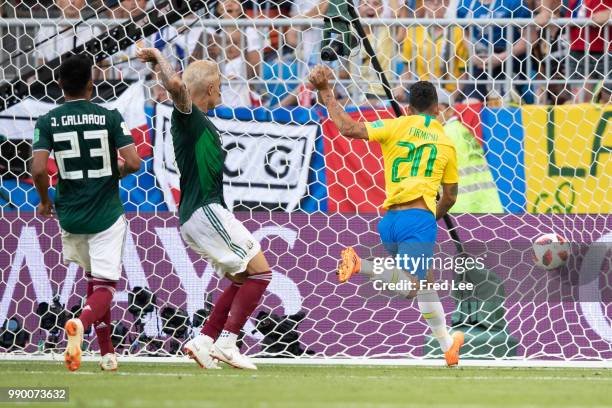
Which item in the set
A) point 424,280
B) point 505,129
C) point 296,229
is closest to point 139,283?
point 296,229

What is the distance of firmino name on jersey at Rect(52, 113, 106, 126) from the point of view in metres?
7.57

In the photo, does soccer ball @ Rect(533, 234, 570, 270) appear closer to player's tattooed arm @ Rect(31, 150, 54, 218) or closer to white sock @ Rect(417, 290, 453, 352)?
white sock @ Rect(417, 290, 453, 352)

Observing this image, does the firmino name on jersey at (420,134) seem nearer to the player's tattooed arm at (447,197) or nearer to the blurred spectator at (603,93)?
the player's tattooed arm at (447,197)

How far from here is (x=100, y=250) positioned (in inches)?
299

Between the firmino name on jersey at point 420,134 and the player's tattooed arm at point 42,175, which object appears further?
the firmino name on jersey at point 420,134

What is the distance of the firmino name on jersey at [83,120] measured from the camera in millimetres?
7574

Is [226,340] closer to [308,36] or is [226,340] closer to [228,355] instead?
[228,355]

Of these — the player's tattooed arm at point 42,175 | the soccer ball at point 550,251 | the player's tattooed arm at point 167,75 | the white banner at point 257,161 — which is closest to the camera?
the player's tattooed arm at point 167,75

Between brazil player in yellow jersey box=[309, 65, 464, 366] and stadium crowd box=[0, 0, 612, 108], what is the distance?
1.96m

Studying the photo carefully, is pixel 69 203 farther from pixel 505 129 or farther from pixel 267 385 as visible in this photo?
pixel 505 129

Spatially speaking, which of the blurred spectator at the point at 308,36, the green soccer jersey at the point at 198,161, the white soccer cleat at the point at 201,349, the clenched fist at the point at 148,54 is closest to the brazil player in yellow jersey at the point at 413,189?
the green soccer jersey at the point at 198,161

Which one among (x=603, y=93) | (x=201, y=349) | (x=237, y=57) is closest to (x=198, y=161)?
(x=201, y=349)

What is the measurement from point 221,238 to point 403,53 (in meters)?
3.40

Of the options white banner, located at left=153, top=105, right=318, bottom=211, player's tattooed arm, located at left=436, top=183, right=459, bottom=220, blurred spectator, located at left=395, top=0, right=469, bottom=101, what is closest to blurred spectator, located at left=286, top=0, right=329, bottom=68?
blurred spectator, located at left=395, top=0, right=469, bottom=101
